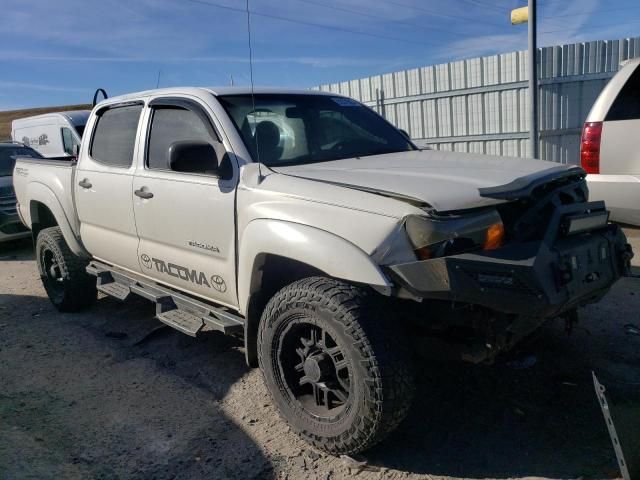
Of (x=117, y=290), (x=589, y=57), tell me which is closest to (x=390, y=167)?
(x=117, y=290)

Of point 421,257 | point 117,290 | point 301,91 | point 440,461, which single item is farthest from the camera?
point 117,290

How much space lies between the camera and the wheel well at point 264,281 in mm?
3178

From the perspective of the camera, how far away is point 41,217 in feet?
19.5

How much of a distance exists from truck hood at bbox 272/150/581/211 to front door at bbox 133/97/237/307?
441 millimetres

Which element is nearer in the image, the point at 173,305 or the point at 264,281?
the point at 264,281

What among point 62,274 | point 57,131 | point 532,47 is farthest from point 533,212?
point 57,131

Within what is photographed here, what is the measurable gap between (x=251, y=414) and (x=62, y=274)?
9.63 ft

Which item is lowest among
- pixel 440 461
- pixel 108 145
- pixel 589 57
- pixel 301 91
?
pixel 440 461

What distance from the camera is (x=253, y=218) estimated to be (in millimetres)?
3164

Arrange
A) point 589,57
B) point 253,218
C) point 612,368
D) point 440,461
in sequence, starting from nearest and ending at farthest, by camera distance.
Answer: point 440,461 → point 253,218 → point 612,368 → point 589,57

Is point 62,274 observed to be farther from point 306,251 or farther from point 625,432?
point 625,432

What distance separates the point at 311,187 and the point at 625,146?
395 centimetres

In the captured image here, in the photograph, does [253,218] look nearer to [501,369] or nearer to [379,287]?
[379,287]

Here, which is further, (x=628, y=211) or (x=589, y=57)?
(x=589, y=57)
